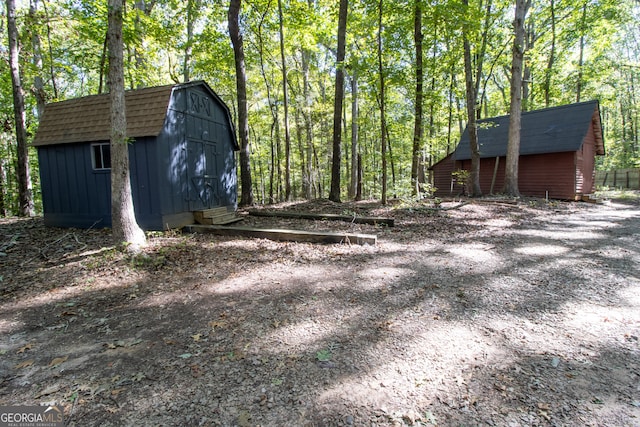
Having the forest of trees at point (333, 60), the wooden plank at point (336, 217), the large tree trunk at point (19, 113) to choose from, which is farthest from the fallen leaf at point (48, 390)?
the large tree trunk at point (19, 113)

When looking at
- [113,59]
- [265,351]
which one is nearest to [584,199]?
[265,351]

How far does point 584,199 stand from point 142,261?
1903 cm

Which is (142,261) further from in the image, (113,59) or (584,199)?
(584,199)

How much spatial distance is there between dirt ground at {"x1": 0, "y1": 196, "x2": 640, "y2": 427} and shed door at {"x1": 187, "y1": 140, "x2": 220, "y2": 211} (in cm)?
303

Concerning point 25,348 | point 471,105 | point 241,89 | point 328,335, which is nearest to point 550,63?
point 471,105

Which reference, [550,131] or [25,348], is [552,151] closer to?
[550,131]

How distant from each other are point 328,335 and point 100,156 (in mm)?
8810

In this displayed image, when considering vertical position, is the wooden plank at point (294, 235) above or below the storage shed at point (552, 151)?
below

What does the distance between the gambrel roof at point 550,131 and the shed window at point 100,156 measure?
1468 cm

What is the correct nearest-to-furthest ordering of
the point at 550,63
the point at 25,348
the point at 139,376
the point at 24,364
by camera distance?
the point at 139,376 → the point at 24,364 → the point at 25,348 → the point at 550,63

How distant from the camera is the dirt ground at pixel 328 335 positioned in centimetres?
219

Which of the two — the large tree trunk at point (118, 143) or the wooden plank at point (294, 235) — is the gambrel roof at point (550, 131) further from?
the large tree trunk at point (118, 143)

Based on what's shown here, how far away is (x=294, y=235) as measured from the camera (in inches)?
268

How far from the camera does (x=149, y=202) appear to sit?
25.7 feet
